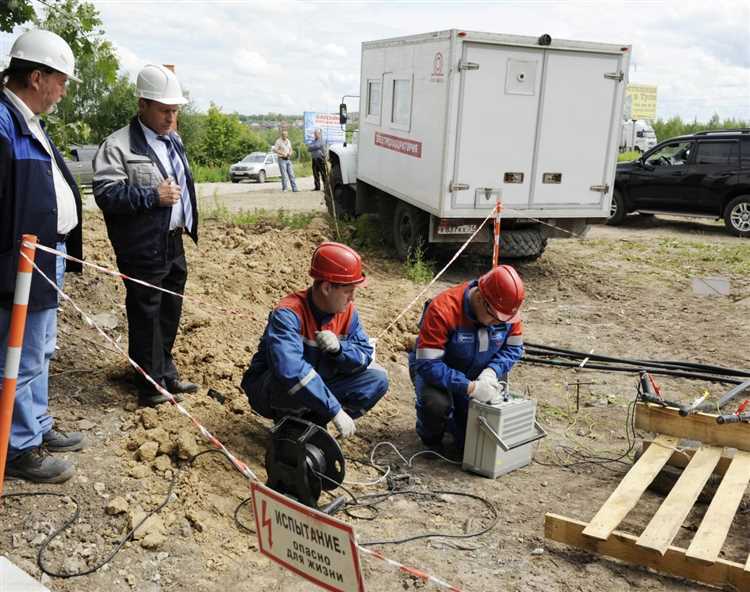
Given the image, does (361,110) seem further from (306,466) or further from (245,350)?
(306,466)

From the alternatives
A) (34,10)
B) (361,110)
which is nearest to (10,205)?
(34,10)

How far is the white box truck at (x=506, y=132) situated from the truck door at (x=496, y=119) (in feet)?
0.04

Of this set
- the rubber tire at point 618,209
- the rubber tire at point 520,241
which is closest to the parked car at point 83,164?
the rubber tire at point 618,209

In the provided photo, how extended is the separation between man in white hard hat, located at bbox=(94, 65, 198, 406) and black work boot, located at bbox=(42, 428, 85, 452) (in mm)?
643

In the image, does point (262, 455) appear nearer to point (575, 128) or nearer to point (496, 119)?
point (496, 119)

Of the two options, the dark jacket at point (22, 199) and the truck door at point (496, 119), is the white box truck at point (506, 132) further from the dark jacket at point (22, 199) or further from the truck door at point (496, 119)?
the dark jacket at point (22, 199)

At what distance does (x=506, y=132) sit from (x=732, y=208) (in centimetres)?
703

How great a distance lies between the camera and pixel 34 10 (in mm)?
5496

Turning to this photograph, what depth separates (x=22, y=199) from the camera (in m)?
3.52

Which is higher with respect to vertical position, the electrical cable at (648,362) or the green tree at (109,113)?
the green tree at (109,113)

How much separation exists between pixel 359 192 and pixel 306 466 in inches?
366

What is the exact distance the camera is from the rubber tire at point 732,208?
1402 centimetres

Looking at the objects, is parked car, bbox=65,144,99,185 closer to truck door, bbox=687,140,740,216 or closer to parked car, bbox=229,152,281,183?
parked car, bbox=229,152,281,183

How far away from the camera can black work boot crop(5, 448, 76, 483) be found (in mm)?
3691
